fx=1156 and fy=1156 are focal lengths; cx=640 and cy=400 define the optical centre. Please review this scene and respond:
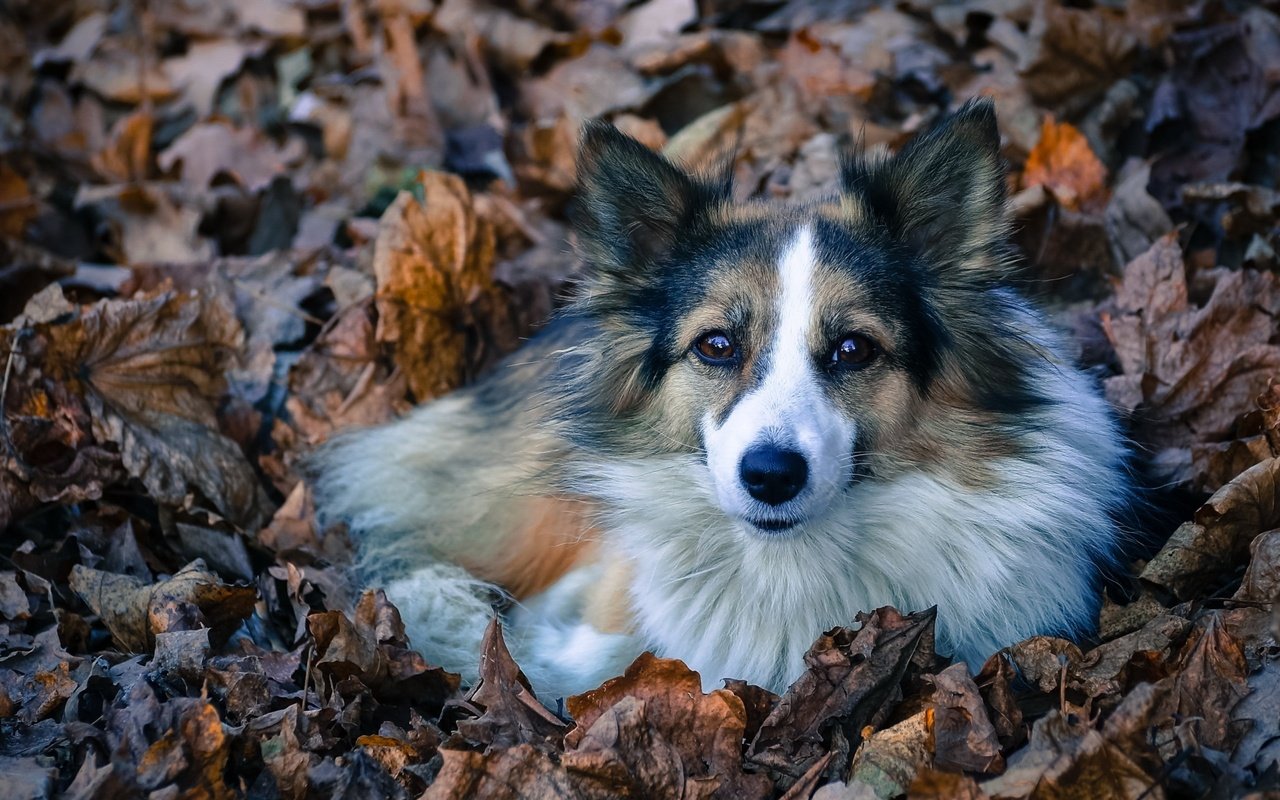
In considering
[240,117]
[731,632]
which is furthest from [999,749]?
[240,117]

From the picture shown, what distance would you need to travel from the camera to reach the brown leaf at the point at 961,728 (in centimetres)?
251

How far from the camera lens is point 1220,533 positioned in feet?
10.1

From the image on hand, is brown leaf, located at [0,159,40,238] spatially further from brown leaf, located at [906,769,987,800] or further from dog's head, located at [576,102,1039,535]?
brown leaf, located at [906,769,987,800]

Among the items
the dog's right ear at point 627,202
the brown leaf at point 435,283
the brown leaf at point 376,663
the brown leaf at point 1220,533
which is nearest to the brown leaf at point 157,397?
the brown leaf at point 435,283

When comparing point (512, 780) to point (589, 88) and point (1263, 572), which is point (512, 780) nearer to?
point (1263, 572)

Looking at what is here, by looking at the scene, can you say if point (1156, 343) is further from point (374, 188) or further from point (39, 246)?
point (39, 246)

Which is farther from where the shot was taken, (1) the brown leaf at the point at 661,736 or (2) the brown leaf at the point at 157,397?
(2) the brown leaf at the point at 157,397

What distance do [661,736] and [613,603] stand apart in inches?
48.0

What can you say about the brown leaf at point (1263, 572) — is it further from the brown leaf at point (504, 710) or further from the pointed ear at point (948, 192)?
the brown leaf at point (504, 710)

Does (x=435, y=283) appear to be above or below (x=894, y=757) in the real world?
above

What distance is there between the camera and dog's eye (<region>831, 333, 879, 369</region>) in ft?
10.2

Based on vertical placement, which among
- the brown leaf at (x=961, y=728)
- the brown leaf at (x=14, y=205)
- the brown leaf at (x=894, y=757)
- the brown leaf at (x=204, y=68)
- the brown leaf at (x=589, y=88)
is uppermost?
the brown leaf at (x=589, y=88)

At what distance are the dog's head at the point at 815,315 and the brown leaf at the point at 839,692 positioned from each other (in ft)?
1.16

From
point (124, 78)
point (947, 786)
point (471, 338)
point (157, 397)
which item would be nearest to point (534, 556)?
point (471, 338)
